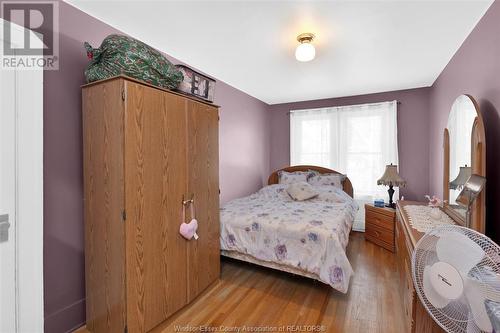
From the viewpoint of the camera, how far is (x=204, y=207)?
2189mm

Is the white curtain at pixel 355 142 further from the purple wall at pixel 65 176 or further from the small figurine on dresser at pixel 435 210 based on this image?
the purple wall at pixel 65 176

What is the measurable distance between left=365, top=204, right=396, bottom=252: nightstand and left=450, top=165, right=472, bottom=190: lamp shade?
115 centimetres

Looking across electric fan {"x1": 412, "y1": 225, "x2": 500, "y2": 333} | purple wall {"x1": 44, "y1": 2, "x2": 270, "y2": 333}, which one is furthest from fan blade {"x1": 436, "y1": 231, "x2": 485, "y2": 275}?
purple wall {"x1": 44, "y1": 2, "x2": 270, "y2": 333}

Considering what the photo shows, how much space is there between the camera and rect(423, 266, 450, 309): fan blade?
0.97 m

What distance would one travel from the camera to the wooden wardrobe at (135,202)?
4.99 ft

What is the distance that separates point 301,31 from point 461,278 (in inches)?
79.2

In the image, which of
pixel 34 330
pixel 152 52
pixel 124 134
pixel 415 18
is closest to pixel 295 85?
pixel 415 18

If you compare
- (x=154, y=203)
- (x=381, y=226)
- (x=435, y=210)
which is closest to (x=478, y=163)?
(x=435, y=210)

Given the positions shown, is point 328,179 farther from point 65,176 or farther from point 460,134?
point 65,176

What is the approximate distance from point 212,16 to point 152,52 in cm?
57

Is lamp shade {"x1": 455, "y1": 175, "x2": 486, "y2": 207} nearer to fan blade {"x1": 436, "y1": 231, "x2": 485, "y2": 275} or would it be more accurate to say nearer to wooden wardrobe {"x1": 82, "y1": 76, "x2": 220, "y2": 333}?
fan blade {"x1": 436, "y1": 231, "x2": 485, "y2": 275}

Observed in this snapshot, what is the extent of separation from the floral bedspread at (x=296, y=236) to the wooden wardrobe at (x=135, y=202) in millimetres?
679

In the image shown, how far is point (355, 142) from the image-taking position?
13.3 ft

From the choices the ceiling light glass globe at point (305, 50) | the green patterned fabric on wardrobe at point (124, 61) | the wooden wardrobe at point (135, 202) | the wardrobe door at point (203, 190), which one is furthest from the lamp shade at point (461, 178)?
the green patterned fabric on wardrobe at point (124, 61)
